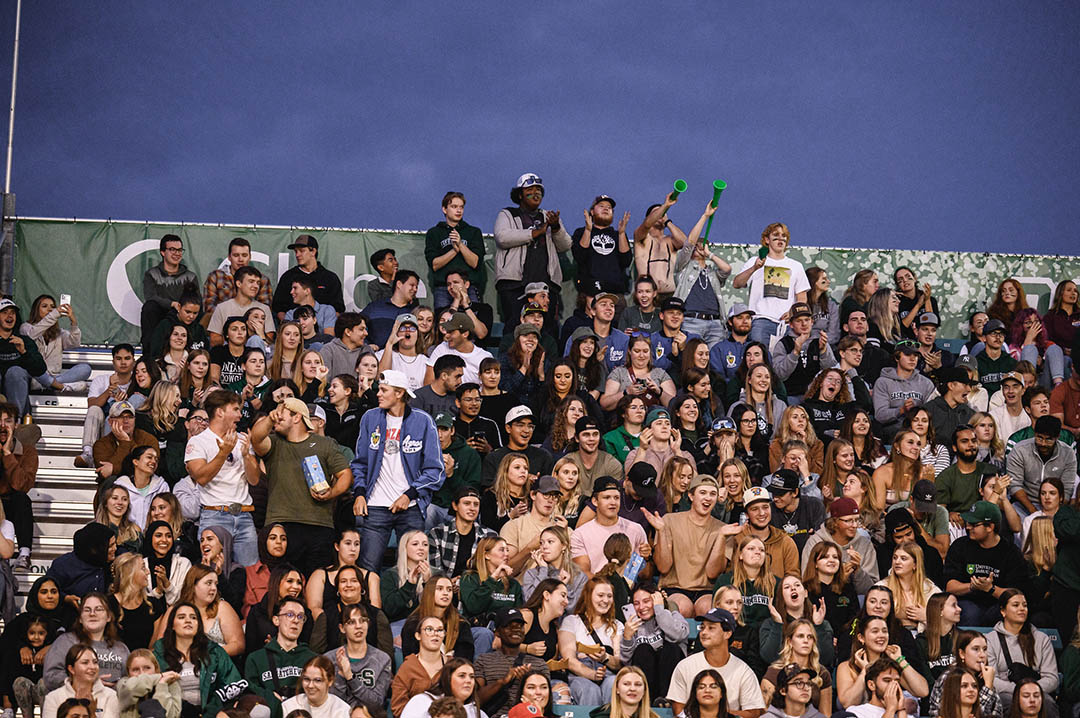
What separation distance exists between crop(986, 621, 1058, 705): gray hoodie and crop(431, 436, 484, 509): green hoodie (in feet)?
12.0

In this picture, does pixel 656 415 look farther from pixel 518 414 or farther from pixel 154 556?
pixel 154 556

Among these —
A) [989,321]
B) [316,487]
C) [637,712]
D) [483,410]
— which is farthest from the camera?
[989,321]

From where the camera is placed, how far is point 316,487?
10219 mm

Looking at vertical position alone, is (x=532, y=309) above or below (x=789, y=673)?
above

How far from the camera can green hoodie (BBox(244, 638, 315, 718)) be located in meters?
9.06

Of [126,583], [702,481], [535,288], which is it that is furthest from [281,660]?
[535,288]

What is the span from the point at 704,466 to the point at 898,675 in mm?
2448

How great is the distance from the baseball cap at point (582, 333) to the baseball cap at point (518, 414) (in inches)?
59.2

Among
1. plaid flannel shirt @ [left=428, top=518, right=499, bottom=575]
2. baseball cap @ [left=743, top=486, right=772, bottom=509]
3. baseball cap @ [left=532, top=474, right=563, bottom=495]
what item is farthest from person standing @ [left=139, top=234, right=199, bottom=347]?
baseball cap @ [left=743, top=486, right=772, bottom=509]

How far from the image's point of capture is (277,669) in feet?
30.0

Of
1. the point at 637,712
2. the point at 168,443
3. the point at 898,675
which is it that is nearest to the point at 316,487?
the point at 168,443

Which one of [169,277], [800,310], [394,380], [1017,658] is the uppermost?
[169,277]

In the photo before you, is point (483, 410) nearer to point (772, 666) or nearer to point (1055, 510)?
point (772, 666)

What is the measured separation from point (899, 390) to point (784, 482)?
2633 mm
